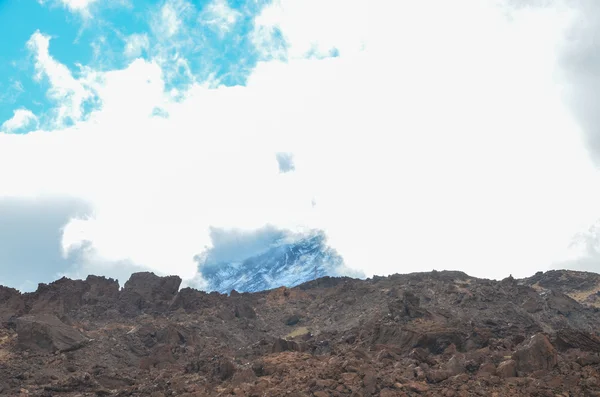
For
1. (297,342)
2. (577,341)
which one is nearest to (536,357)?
(577,341)

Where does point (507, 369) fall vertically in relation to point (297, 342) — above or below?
below

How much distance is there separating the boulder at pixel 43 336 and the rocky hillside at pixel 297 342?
0.07 meters

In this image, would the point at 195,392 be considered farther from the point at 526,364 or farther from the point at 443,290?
the point at 443,290

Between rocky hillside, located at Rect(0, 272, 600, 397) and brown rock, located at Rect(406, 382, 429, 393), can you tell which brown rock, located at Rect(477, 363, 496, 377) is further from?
brown rock, located at Rect(406, 382, 429, 393)

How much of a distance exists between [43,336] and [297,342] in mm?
16137

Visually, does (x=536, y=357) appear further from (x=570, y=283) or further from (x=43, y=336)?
(x=570, y=283)

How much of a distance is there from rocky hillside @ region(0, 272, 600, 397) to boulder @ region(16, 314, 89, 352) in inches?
2.9

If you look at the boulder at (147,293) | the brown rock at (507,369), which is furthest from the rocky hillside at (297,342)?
the boulder at (147,293)

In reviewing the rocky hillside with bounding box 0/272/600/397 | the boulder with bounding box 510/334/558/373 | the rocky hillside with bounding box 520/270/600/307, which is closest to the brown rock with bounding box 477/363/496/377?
the rocky hillside with bounding box 0/272/600/397

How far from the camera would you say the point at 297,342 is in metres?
36.1

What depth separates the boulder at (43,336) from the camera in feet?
108

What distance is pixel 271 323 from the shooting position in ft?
197

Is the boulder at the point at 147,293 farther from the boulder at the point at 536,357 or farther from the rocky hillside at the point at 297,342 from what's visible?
the boulder at the point at 536,357

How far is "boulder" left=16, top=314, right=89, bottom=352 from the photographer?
32844mm
